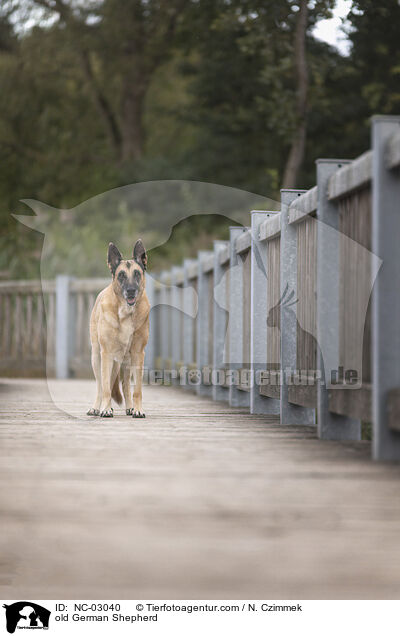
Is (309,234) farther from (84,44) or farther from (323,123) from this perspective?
(84,44)

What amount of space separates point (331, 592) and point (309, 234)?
8.27 feet

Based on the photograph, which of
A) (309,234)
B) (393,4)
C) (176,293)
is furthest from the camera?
(393,4)

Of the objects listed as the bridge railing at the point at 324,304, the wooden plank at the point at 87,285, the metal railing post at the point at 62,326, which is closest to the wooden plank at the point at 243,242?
the bridge railing at the point at 324,304

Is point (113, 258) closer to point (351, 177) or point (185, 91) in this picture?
point (351, 177)

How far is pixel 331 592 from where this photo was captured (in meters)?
1.64

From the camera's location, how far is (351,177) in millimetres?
3141

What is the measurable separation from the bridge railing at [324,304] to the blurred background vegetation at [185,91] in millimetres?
6664

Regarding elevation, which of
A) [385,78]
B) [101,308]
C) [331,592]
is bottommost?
[331,592]

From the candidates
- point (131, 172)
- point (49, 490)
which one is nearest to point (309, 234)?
point (49, 490)

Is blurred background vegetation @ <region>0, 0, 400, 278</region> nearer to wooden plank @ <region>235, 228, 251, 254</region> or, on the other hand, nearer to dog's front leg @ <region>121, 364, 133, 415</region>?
wooden plank @ <region>235, 228, 251, 254</region>

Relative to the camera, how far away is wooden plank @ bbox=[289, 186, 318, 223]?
373 cm

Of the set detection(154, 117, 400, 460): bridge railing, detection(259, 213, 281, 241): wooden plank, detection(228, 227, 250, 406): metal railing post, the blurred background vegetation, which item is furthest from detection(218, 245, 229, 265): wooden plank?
the blurred background vegetation
